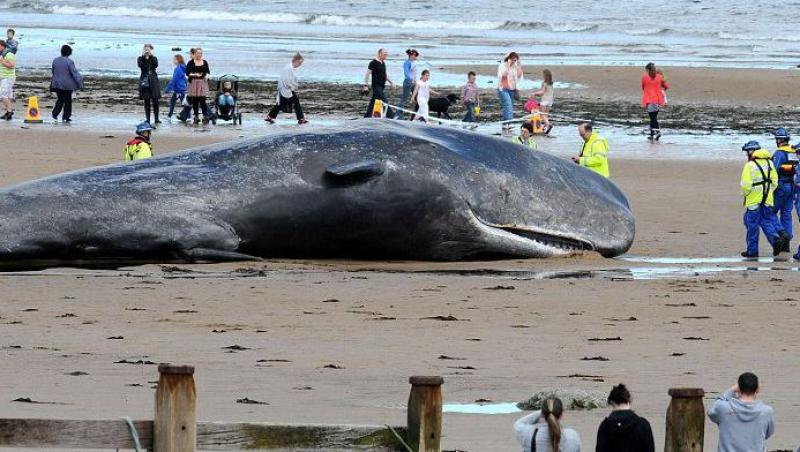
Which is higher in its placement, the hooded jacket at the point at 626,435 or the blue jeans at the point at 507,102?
the hooded jacket at the point at 626,435

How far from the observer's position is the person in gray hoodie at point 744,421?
7.98 m

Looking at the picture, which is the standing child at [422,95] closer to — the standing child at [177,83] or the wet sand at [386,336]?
the standing child at [177,83]

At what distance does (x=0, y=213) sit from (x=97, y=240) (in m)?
1.08

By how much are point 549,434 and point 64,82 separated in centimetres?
2630

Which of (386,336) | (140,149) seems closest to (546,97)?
(140,149)

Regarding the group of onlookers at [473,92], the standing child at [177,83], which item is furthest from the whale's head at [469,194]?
the standing child at [177,83]

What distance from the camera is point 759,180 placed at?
61.5ft

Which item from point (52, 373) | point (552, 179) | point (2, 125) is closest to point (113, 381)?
point (52, 373)

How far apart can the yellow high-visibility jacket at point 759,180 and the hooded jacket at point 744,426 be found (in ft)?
35.8

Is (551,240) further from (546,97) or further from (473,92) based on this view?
(473,92)

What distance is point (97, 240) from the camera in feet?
52.7

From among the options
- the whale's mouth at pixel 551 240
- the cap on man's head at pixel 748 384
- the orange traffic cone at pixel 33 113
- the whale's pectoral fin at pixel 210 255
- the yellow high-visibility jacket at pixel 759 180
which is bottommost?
the orange traffic cone at pixel 33 113

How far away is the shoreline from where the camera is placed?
119ft

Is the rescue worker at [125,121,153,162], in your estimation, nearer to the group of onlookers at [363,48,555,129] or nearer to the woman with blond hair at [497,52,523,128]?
the group of onlookers at [363,48,555,129]
